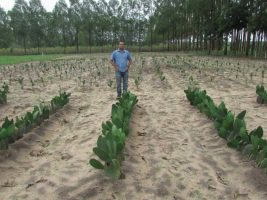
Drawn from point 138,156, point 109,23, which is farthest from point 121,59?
point 109,23

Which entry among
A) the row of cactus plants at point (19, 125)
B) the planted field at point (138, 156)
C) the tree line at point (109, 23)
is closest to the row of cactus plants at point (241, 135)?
the planted field at point (138, 156)

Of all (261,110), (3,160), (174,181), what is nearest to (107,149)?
(174,181)

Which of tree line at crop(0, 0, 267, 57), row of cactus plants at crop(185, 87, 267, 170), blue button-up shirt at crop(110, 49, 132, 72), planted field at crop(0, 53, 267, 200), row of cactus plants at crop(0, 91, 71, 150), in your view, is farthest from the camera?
tree line at crop(0, 0, 267, 57)

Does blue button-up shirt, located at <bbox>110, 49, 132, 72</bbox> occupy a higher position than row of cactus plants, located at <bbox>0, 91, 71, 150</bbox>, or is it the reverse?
blue button-up shirt, located at <bbox>110, 49, 132, 72</bbox>

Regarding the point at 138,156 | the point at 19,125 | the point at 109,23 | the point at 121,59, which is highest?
the point at 109,23

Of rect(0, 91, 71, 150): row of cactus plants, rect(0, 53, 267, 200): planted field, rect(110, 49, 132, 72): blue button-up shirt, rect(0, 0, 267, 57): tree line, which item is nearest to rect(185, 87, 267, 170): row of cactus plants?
rect(0, 53, 267, 200): planted field

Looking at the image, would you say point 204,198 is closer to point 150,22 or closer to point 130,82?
point 130,82

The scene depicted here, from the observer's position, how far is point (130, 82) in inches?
494

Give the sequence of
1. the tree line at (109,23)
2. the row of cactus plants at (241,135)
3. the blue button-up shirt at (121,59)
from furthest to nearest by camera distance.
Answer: the tree line at (109,23) < the blue button-up shirt at (121,59) < the row of cactus plants at (241,135)

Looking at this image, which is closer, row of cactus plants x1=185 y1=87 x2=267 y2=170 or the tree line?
row of cactus plants x1=185 y1=87 x2=267 y2=170

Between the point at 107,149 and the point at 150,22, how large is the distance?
55953mm

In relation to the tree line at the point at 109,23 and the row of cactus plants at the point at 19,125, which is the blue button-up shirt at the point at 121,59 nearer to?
the row of cactus plants at the point at 19,125

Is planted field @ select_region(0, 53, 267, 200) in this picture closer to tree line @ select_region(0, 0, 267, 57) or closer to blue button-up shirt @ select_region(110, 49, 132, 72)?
blue button-up shirt @ select_region(110, 49, 132, 72)

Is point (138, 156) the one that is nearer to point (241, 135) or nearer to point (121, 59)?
point (241, 135)
